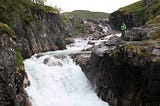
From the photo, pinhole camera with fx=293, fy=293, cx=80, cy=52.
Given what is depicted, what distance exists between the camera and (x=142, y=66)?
2436 cm

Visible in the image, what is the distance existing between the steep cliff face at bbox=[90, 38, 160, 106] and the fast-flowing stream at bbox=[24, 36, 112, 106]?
2.31 meters

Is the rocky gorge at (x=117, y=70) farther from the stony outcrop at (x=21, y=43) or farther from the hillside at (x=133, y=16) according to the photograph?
the hillside at (x=133, y=16)

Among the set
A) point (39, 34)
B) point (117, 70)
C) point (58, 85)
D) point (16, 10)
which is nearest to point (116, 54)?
point (117, 70)

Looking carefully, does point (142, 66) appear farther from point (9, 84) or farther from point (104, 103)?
point (9, 84)

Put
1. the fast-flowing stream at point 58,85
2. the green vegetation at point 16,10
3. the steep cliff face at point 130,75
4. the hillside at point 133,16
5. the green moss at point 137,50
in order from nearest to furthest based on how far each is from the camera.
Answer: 1. the steep cliff face at point 130,75
2. the green moss at point 137,50
3. the fast-flowing stream at point 58,85
4. the green vegetation at point 16,10
5. the hillside at point 133,16

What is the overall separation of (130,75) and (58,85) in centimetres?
1216

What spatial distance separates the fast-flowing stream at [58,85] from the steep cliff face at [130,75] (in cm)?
231

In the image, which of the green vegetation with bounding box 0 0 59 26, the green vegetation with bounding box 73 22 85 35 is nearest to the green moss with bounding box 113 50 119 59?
the green vegetation with bounding box 0 0 59 26

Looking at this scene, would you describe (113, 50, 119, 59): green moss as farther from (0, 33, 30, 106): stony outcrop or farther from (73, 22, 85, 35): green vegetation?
(73, 22, 85, 35): green vegetation

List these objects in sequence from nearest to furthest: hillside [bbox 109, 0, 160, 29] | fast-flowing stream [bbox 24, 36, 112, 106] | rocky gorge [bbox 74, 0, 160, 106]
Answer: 1. rocky gorge [bbox 74, 0, 160, 106]
2. fast-flowing stream [bbox 24, 36, 112, 106]
3. hillside [bbox 109, 0, 160, 29]

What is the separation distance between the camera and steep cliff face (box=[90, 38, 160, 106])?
23.8 metres

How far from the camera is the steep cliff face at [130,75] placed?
2383 centimetres

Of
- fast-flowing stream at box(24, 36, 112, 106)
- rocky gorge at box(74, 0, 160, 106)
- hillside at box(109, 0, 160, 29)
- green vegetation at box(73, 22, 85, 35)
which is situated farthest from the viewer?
green vegetation at box(73, 22, 85, 35)

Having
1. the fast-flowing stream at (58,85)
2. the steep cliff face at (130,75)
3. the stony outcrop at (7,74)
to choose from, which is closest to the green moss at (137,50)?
the steep cliff face at (130,75)
